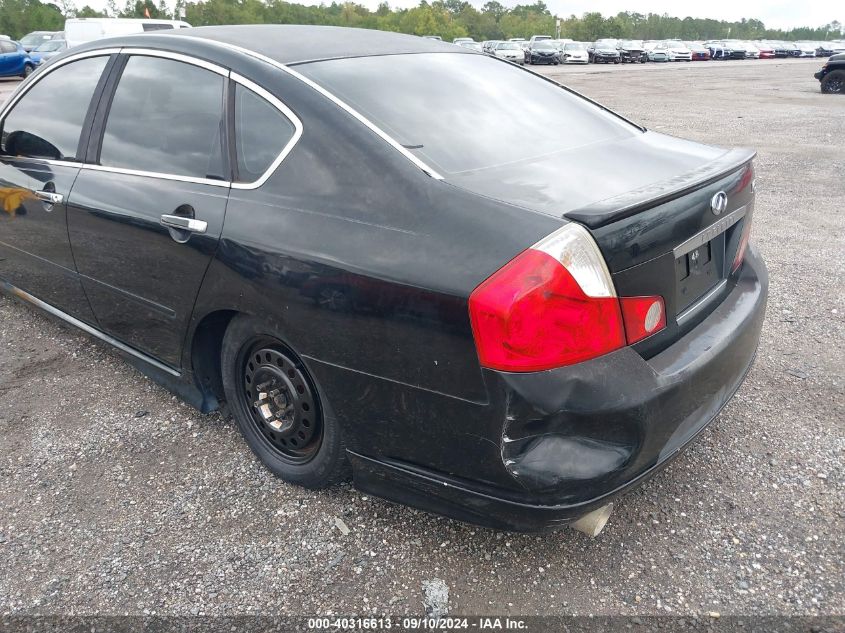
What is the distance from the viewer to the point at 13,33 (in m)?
50.2

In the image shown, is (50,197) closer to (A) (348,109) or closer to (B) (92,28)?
(A) (348,109)

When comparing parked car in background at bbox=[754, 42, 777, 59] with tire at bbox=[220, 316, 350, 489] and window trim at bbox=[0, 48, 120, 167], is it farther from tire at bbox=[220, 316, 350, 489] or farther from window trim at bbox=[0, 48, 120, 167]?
tire at bbox=[220, 316, 350, 489]

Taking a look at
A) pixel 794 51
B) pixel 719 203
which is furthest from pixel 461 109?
pixel 794 51

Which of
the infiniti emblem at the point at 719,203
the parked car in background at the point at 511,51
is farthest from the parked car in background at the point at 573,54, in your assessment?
the infiniti emblem at the point at 719,203

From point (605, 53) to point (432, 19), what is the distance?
1478 inches

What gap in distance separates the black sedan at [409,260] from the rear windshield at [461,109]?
0.01 m

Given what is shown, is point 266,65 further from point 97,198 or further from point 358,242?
point 97,198

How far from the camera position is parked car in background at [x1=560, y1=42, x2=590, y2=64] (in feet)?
125

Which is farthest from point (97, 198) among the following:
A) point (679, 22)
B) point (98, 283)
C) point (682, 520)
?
point (679, 22)

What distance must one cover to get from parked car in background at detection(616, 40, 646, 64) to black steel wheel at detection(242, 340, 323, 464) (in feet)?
149

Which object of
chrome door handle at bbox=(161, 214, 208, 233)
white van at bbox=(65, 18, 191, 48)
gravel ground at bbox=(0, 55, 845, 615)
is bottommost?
gravel ground at bbox=(0, 55, 845, 615)

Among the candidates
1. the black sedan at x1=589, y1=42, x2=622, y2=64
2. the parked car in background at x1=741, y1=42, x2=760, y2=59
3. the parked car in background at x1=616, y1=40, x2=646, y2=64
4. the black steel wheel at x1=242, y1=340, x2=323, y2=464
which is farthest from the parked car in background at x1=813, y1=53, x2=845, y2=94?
the parked car in background at x1=741, y1=42, x2=760, y2=59

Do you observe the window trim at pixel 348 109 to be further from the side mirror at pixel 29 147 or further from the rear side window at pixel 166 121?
the side mirror at pixel 29 147

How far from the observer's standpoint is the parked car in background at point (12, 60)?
21.1 meters
